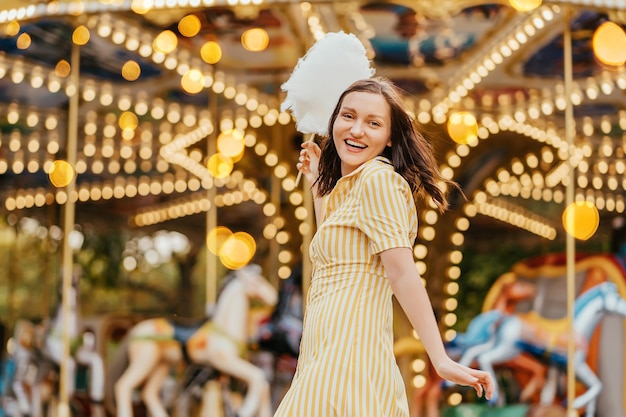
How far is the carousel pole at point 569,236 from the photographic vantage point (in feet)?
21.2

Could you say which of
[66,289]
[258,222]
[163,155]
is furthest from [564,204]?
[66,289]

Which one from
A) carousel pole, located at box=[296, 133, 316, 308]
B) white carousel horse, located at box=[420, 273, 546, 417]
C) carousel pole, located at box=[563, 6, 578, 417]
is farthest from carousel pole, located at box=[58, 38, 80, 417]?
carousel pole, located at box=[563, 6, 578, 417]

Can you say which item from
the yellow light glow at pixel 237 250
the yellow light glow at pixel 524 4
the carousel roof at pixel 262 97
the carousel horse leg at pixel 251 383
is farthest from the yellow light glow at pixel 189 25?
the carousel horse leg at pixel 251 383

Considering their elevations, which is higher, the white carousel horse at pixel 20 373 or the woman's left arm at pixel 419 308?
the woman's left arm at pixel 419 308

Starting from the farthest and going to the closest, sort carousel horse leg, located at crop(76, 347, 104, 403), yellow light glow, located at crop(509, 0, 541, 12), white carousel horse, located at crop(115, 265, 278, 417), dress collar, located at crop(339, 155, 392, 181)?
1. carousel horse leg, located at crop(76, 347, 104, 403)
2. white carousel horse, located at crop(115, 265, 278, 417)
3. yellow light glow, located at crop(509, 0, 541, 12)
4. dress collar, located at crop(339, 155, 392, 181)

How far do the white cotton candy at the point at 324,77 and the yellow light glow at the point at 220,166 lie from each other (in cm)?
432

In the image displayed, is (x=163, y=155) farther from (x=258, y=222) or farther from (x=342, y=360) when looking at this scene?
(x=342, y=360)

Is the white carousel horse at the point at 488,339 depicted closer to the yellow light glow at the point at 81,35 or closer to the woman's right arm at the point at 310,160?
the yellow light glow at the point at 81,35

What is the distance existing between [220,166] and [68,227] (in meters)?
1.15

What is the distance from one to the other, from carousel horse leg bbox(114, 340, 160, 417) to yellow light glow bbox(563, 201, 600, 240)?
2864 mm

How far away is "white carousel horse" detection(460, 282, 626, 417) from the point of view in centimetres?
646

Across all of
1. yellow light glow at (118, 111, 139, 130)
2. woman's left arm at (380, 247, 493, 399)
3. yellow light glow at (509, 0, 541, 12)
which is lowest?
woman's left arm at (380, 247, 493, 399)

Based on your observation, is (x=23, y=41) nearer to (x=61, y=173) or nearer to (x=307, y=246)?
(x=61, y=173)

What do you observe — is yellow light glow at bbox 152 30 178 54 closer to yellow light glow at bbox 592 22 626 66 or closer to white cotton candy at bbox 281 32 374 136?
yellow light glow at bbox 592 22 626 66
